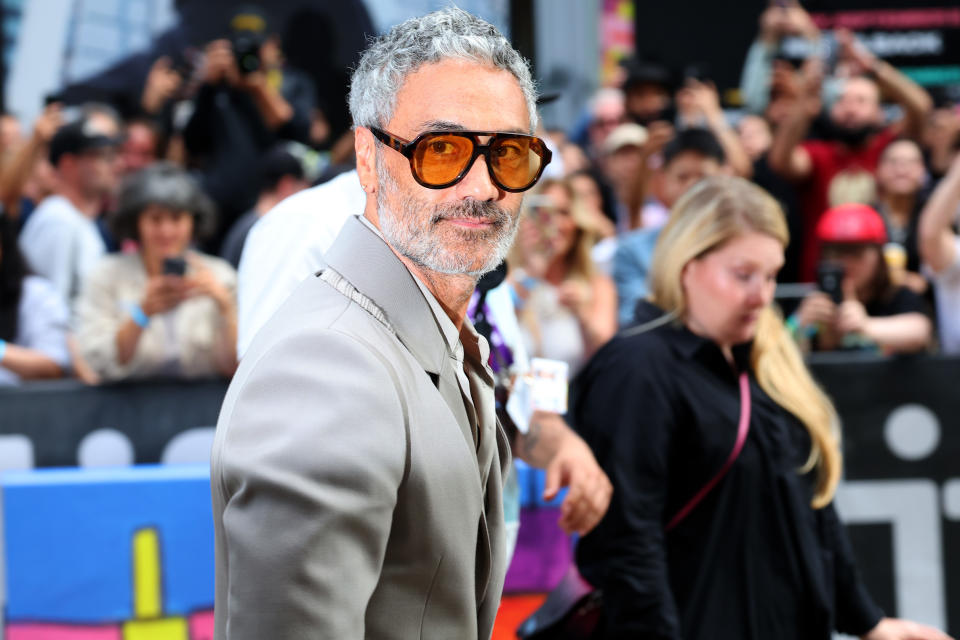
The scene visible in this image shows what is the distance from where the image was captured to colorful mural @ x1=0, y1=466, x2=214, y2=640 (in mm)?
4086

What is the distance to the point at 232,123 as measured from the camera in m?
7.23

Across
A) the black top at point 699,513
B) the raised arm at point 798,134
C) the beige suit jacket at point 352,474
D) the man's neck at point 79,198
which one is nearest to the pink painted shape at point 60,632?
the black top at point 699,513

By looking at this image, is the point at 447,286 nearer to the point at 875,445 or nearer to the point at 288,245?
the point at 288,245

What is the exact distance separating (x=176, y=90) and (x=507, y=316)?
5.94m

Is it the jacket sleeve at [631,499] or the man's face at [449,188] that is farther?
the jacket sleeve at [631,499]

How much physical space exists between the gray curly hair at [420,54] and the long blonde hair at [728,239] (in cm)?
160

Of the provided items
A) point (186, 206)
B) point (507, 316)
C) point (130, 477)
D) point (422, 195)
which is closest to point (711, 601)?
point (507, 316)

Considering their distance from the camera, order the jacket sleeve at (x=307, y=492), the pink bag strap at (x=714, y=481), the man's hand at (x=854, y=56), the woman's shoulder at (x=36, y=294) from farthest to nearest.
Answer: the man's hand at (x=854, y=56), the woman's shoulder at (x=36, y=294), the pink bag strap at (x=714, y=481), the jacket sleeve at (x=307, y=492)

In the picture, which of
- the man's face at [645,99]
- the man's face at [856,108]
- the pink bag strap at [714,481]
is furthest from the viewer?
the man's face at [645,99]

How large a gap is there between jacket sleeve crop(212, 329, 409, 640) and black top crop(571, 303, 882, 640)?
1.68 m

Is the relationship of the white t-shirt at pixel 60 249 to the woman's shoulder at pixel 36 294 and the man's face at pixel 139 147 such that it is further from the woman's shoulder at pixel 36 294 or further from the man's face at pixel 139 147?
the man's face at pixel 139 147

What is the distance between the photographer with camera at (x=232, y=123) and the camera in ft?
23.5

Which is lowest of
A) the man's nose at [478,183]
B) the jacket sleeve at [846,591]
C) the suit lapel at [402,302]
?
the jacket sleeve at [846,591]

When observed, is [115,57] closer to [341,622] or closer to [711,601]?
[711,601]
